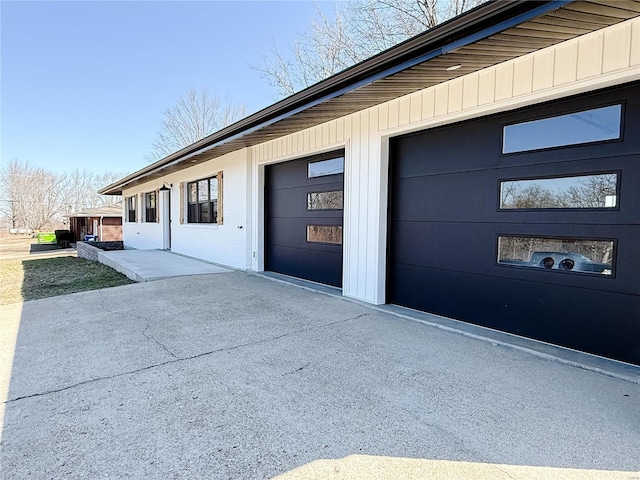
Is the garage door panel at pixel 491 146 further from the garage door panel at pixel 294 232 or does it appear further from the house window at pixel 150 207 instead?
the house window at pixel 150 207

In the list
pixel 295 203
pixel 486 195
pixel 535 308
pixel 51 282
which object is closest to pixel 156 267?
pixel 51 282

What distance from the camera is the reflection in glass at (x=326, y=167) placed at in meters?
5.75

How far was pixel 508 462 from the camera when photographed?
5.53 ft

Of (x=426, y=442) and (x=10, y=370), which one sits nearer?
(x=426, y=442)

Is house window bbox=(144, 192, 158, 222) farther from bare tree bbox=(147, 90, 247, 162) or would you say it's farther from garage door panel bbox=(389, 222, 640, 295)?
garage door panel bbox=(389, 222, 640, 295)

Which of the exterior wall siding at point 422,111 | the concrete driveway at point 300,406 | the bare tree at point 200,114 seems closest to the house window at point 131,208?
the bare tree at point 200,114

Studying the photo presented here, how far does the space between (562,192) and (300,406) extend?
Answer: 3004 mm

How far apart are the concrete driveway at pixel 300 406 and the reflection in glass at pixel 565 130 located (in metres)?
1.98

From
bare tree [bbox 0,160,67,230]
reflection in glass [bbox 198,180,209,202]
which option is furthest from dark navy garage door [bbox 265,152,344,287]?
bare tree [bbox 0,160,67,230]

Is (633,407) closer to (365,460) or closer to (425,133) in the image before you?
(365,460)

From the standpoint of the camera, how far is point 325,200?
19.9 feet

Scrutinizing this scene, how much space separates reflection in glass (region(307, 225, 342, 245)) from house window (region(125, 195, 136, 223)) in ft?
42.8

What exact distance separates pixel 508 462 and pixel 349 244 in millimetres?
3710

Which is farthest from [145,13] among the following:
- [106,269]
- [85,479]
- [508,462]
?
[508,462]
